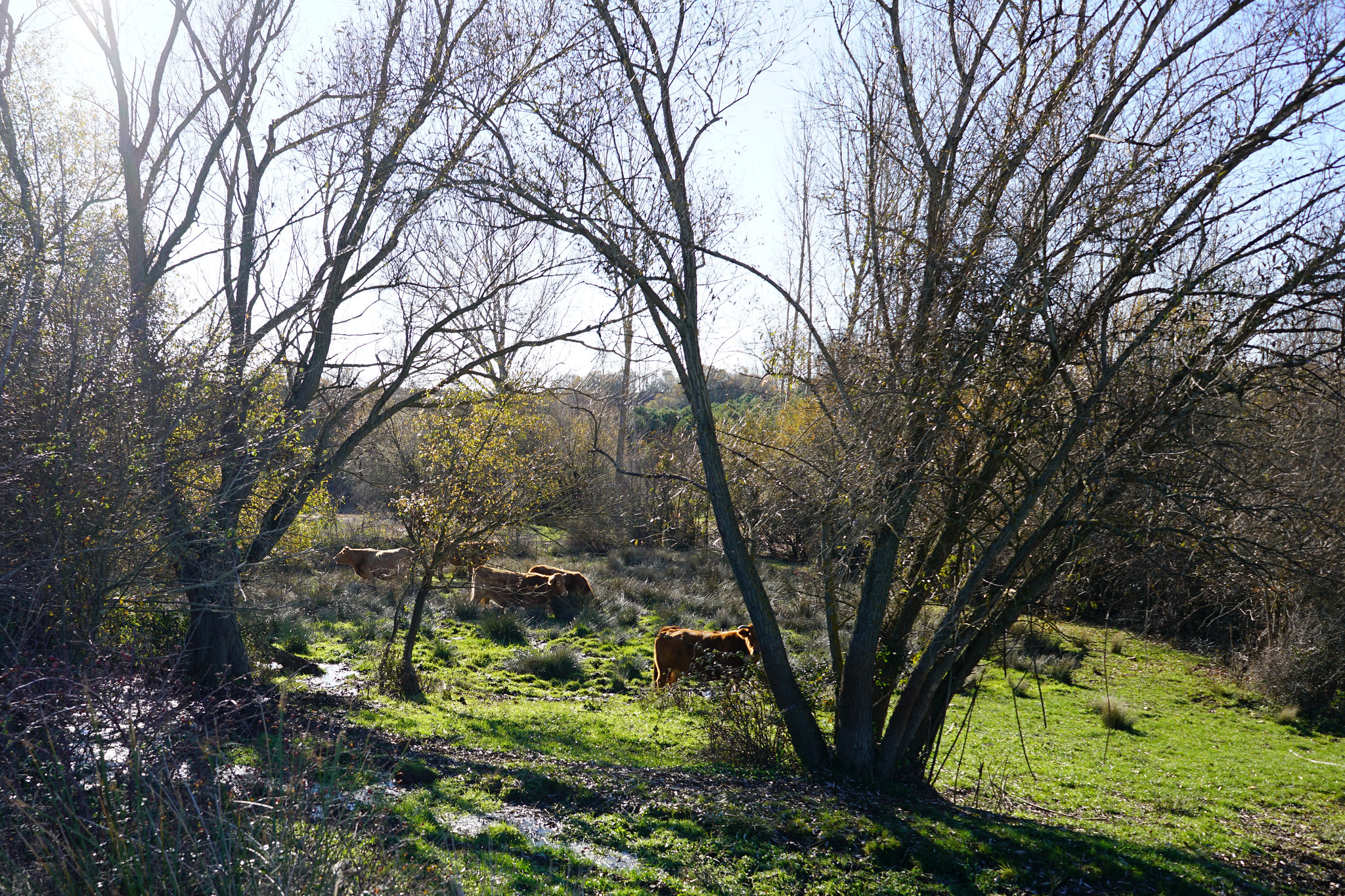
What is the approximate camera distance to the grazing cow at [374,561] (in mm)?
23750

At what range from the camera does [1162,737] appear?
14.6 m

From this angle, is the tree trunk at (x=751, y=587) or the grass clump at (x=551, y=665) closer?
the tree trunk at (x=751, y=587)

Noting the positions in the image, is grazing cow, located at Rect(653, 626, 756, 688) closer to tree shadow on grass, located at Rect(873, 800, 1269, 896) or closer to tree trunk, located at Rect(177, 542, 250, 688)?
tree shadow on grass, located at Rect(873, 800, 1269, 896)

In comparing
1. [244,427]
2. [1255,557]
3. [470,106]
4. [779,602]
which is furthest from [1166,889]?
[779,602]

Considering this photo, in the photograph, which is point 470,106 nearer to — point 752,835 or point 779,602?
point 752,835

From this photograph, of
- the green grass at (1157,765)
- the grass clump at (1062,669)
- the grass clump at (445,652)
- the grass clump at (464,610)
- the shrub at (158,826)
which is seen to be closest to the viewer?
the shrub at (158,826)

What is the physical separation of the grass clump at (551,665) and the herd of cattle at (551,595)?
1.57 meters

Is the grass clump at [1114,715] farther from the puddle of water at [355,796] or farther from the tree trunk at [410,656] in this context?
the puddle of water at [355,796]

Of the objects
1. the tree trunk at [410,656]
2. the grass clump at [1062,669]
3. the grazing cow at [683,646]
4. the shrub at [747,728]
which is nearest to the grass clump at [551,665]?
the grazing cow at [683,646]

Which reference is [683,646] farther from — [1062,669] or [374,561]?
[374,561]

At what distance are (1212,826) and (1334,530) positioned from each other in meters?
5.13

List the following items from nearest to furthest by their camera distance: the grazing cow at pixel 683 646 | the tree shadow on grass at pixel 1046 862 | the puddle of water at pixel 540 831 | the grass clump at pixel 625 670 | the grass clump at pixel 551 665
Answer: the puddle of water at pixel 540 831 < the tree shadow on grass at pixel 1046 862 < the grazing cow at pixel 683 646 < the grass clump at pixel 625 670 < the grass clump at pixel 551 665

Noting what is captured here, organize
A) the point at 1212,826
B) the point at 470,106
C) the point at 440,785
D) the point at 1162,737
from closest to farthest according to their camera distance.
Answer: the point at 440,785 → the point at 470,106 → the point at 1212,826 → the point at 1162,737

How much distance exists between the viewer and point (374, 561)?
24.6 metres
